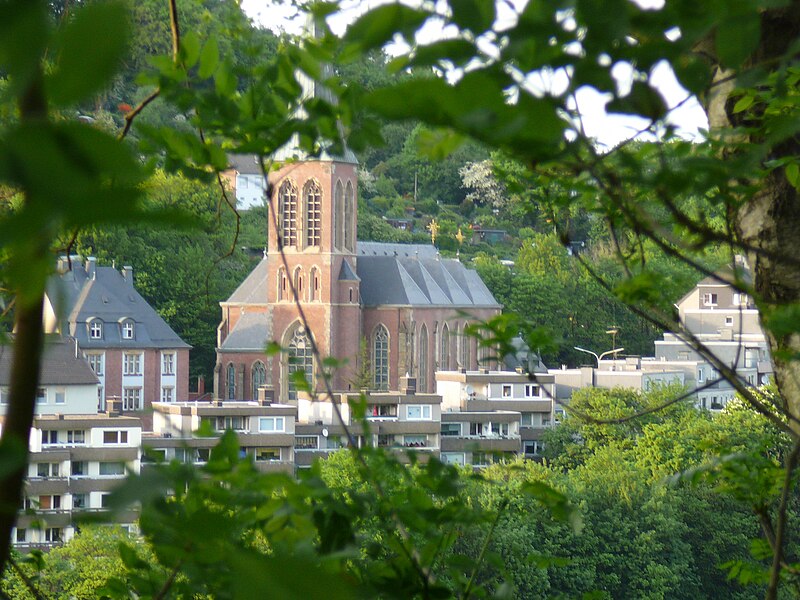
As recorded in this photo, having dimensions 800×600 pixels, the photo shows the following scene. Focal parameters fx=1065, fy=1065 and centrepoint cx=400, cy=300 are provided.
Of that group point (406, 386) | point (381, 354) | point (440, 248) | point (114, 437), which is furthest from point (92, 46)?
point (440, 248)

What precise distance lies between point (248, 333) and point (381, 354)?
195 inches

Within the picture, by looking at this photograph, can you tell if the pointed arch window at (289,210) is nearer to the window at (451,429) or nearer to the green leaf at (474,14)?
the window at (451,429)

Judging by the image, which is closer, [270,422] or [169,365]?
[270,422]

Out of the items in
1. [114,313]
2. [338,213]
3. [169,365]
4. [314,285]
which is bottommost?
[169,365]

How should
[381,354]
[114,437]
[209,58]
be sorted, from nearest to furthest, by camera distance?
[209,58] < [114,437] < [381,354]

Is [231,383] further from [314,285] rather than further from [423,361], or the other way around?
[423,361]

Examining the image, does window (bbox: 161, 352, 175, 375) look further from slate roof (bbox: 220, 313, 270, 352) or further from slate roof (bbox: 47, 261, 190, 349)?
slate roof (bbox: 220, 313, 270, 352)

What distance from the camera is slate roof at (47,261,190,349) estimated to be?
3434 cm

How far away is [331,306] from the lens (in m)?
37.7

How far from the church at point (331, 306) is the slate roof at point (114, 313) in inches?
103

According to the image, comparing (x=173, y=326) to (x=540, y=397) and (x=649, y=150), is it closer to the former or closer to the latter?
(x=540, y=397)

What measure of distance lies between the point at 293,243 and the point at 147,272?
5635 millimetres

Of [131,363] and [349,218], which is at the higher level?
[349,218]

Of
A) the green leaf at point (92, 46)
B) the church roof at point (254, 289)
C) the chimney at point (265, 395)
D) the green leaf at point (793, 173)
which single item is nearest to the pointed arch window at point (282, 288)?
the church roof at point (254, 289)
